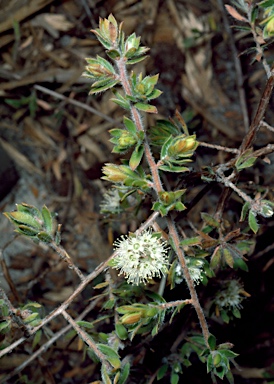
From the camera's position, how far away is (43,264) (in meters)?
1.98

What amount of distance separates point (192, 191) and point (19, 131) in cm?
98

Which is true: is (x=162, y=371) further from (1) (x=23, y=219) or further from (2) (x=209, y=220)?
(1) (x=23, y=219)

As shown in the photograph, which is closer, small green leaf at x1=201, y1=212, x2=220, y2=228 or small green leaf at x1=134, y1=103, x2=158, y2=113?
small green leaf at x1=134, y1=103, x2=158, y2=113

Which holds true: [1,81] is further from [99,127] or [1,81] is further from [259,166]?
[259,166]

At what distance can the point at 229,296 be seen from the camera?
1.18m

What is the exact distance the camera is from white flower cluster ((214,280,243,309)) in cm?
117

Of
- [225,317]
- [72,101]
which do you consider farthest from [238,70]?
[225,317]

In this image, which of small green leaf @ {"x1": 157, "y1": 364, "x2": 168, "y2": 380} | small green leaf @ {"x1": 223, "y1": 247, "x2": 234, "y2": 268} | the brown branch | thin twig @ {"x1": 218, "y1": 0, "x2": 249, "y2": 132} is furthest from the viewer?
thin twig @ {"x1": 218, "y1": 0, "x2": 249, "y2": 132}

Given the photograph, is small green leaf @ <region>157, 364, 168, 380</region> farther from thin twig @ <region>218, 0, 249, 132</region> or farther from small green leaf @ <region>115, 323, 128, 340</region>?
thin twig @ <region>218, 0, 249, 132</region>

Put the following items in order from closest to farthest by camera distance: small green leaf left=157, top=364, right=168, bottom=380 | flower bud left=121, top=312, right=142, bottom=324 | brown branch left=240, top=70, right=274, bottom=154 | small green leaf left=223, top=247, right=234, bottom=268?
flower bud left=121, top=312, right=142, bottom=324
brown branch left=240, top=70, right=274, bottom=154
small green leaf left=223, top=247, right=234, bottom=268
small green leaf left=157, top=364, right=168, bottom=380

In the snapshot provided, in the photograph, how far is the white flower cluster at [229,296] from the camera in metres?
1.17

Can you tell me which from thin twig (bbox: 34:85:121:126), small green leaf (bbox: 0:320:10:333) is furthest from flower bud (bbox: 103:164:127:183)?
thin twig (bbox: 34:85:121:126)

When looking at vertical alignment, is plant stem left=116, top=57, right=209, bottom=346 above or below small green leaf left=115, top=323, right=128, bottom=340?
above

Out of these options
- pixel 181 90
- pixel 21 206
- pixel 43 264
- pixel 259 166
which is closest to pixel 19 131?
pixel 43 264
